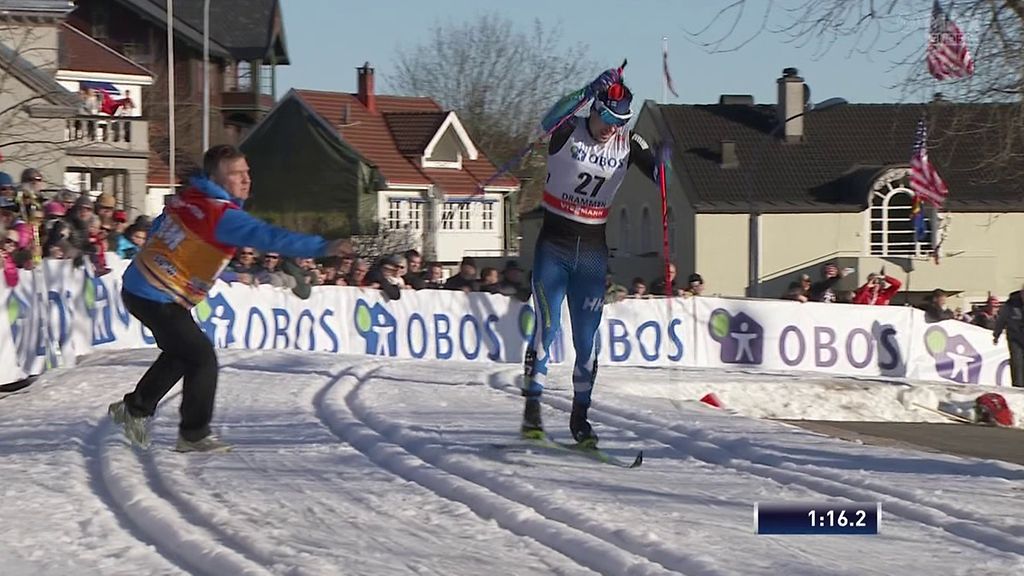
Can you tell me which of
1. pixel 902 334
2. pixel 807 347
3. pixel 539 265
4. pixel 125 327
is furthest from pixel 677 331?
pixel 539 265

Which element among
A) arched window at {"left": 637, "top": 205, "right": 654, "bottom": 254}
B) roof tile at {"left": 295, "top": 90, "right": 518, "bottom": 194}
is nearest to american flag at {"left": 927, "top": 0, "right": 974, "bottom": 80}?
arched window at {"left": 637, "top": 205, "right": 654, "bottom": 254}

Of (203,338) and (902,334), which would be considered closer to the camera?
(203,338)

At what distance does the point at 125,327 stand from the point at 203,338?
339 inches

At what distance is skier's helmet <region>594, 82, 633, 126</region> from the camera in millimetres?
9102

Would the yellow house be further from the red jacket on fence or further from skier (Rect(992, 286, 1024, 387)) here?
skier (Rect(992, 286, 1024, 387))

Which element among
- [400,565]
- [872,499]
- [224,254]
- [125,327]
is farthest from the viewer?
[125,327]

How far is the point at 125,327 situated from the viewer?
685 inches

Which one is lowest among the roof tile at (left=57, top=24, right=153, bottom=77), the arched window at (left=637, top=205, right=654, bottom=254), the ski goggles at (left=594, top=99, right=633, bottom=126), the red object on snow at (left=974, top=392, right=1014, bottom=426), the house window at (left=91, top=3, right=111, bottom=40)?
the red object on snow at (left=974, top=392, right=1014, bottom=426)

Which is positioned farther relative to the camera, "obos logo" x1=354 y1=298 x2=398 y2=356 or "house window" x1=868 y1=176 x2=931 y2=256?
"house window" x1=868 y1=176 x2=931 y2=256

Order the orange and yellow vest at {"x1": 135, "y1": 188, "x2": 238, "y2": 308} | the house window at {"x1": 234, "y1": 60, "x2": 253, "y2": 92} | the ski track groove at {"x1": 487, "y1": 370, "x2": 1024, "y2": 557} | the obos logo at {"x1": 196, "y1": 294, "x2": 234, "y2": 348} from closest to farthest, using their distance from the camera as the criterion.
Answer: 1. the ski track groove at {"x1": 487, "y1": 370, "x2": 1024, "y2": 557}
2. the orange and yellow vest at {"x1": 135, "y1": 188, "x2": 238, "y2": 308}
3. the obos logo at {"x1": 196, "y1": 294, "x2": 234, "y2": 348}
4. the house window at {"x1": 234, "y1": 60, "x2": 253, "y2": 92}

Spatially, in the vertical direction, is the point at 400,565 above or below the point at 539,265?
below

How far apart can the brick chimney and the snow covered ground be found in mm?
54633

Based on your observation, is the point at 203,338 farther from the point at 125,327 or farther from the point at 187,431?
the point at 125,327

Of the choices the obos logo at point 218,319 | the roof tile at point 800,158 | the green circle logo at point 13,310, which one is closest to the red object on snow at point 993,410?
the obos logo at point 218,319
